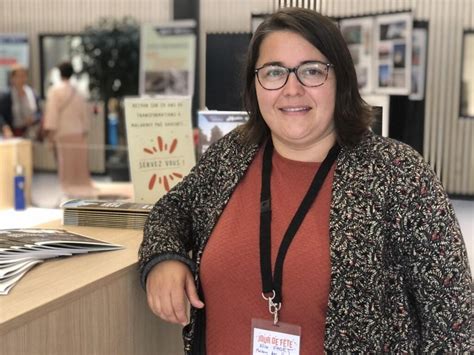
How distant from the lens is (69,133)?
6977mm

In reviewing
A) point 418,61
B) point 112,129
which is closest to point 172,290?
point 418,61

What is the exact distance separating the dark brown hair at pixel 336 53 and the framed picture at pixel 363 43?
2.65 m

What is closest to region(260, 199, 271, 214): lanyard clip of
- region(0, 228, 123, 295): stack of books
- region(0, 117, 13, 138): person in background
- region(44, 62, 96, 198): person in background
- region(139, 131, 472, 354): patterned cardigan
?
region(139, 131, 472, 354): patterned cardigan

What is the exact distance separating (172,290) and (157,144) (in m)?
0.87

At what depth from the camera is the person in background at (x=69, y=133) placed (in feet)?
22.3

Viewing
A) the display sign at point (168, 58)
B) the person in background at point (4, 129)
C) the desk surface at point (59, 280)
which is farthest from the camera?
the person in background at point (4, 129)

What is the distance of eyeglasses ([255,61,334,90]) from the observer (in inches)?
55.0

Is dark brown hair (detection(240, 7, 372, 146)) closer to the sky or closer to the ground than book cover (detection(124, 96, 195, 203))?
closer to the sky

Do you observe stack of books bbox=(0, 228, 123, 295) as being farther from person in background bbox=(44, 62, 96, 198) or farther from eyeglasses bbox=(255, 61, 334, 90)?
person in background bbox=(44, 62, 96, 198)

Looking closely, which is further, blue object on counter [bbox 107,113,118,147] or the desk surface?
blue object on counter [bbox 107,113,118,147]

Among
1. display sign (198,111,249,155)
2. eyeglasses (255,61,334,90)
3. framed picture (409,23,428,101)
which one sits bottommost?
display sign (198,111,249,155)

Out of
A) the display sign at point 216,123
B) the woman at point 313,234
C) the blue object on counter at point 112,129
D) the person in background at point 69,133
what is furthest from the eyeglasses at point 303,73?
the blue object on counter at point 112,129

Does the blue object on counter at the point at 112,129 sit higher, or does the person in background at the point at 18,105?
the person in background at the point at 18,105

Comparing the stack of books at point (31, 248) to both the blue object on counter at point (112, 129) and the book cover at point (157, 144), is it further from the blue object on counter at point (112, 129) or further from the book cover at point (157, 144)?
the blue object on counter at point (112, 129)
